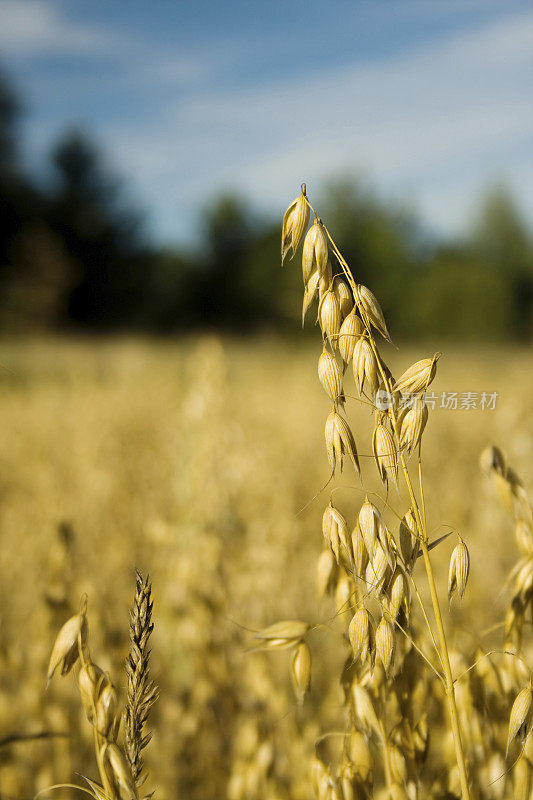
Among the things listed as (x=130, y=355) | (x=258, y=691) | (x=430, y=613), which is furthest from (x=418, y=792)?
(x=130, y=355)

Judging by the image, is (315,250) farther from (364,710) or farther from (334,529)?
(364,710)

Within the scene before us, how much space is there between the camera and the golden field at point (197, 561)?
105 cm

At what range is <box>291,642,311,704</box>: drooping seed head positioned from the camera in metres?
0.63

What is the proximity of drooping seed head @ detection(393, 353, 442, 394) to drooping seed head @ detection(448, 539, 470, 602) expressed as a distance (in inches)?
5.8

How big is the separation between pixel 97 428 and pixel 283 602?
2311mm

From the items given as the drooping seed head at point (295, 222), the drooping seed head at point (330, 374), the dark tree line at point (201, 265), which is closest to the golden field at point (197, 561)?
the drooping seed head at point (330, 374)

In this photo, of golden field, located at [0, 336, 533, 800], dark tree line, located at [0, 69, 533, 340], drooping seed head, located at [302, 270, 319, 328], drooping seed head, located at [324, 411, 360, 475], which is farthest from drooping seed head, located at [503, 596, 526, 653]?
dark tree line, located at [0, 69, 533, 340]

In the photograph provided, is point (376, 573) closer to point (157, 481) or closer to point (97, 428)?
point (157, 481)

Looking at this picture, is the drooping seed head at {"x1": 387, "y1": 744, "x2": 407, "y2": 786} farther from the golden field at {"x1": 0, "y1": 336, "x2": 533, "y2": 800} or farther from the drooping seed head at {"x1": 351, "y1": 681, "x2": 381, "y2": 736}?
the golden field at {"x1": 0, "y1": 336, "x2": 533, "y2": 800}

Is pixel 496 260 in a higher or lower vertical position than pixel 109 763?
higher

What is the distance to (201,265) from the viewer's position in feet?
98.2

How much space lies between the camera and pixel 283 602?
175 cm

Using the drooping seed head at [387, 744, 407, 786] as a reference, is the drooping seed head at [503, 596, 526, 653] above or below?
above

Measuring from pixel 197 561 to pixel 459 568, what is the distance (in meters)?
0.83
